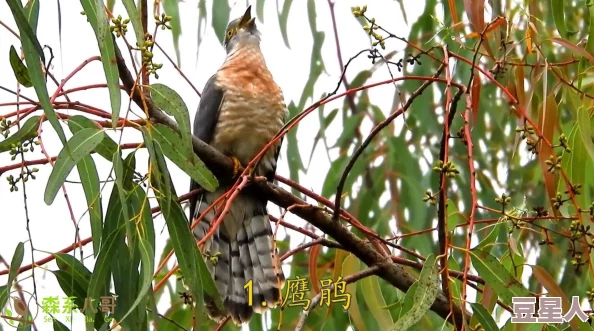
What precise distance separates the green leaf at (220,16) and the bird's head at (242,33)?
68 centimetres

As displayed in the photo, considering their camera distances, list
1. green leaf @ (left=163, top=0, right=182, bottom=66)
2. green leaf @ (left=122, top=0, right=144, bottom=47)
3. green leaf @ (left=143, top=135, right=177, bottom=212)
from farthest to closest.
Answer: green leaf @ (left=163, top=0, right=182, bottom=66) → green leaf @ (left=143, top=135, right=177, bottom=212) → green leaf @ (left=122, top=0, right=144, bottom=47)

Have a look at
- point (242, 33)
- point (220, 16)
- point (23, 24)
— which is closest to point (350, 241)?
point (23, 24)

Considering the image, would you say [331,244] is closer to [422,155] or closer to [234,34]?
[422,155]

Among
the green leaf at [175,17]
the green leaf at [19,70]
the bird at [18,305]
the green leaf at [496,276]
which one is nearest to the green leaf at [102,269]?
the bird at [18,305]

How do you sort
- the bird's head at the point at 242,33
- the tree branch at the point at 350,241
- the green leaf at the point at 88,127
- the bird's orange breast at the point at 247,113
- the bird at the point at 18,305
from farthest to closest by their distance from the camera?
the bird's head at the point at 242,33, the bird's orange breast at the point at 247,113, the tree branch at the point at 350,241, the bird at the point at 18,305, the green leaf at the point at 88,127

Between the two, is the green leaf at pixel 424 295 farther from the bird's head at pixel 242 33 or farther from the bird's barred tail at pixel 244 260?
the bird's head at pixel 242 33

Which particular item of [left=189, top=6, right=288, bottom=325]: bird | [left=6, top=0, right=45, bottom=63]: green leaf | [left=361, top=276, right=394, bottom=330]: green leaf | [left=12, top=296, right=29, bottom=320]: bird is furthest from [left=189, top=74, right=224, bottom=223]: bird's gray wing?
[left=6, top=0, right=45, bottom=63]: green leaf

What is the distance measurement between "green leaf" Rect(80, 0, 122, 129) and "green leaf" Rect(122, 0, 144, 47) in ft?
0.15

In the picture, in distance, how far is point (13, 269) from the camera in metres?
1.83

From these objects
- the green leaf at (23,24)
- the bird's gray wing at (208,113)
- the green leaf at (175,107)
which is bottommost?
the green leaf at (23,24)

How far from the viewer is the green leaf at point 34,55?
156cm

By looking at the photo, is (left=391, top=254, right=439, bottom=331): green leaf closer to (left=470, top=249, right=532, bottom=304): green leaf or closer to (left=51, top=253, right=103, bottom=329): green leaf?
(left=470, top=249, right=532, bottom=304): green leaf

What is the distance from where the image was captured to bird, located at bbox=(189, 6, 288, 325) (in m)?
3.31

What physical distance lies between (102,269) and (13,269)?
0.17 meters
